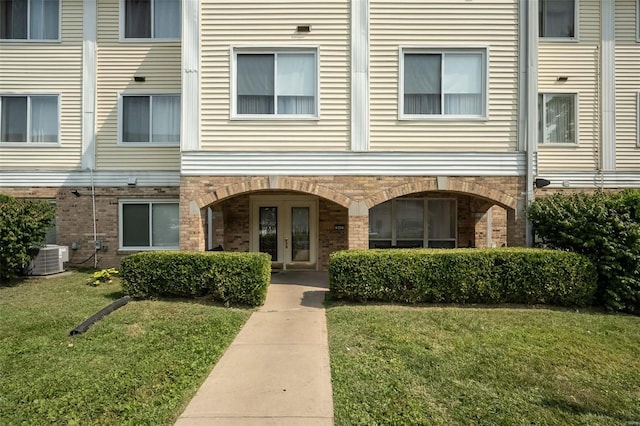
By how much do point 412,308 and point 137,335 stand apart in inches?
188

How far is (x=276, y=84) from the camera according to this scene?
8.91m

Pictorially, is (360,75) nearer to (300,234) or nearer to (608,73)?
(300,234)

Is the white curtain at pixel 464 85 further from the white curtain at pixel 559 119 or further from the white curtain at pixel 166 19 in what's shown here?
the white curtain at pixel 166 19

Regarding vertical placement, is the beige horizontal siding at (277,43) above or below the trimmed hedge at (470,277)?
above

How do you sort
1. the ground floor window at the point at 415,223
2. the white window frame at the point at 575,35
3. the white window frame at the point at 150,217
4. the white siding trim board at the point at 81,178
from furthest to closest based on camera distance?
the ground floor window at the point at 415,223 → the white window frame at the point at 150,217 → the white siding trim board at the point at 81,178 → the white window frame at the point at 575,35

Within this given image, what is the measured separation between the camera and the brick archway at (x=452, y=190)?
8820 millimetres

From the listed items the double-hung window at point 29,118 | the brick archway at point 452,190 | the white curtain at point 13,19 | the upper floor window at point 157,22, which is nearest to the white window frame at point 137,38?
the upper floor window at point 157,22

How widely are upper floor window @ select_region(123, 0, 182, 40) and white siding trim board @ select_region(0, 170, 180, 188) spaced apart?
4.16 m

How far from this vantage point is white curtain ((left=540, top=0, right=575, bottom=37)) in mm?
11250

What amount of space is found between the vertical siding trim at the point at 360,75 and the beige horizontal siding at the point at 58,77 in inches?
331

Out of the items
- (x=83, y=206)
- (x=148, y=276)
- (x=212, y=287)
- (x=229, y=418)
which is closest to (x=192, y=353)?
(x=229, y=418)

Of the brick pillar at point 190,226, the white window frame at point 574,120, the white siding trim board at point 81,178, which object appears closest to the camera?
the brick pillar at point 190,226

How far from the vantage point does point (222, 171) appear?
886cm

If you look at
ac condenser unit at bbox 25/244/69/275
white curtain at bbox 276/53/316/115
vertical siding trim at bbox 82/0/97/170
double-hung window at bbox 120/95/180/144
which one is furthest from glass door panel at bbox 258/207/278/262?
ac condenser unit at bbox 25/244/69/275
